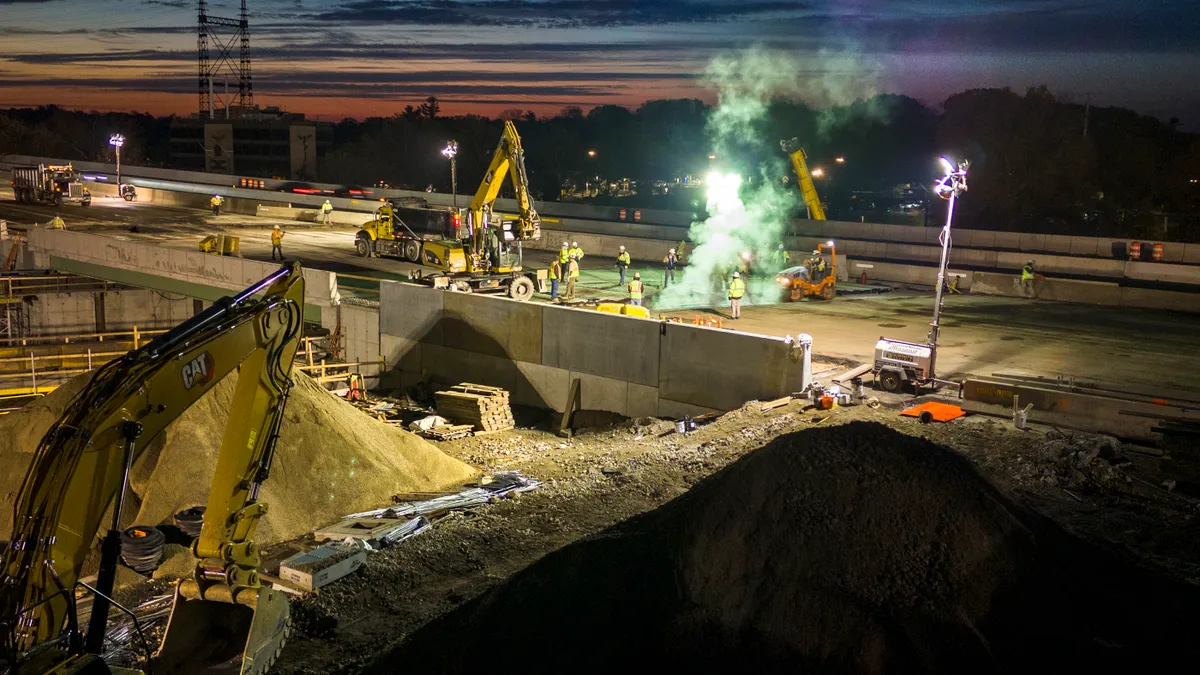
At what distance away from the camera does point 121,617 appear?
12.5 m

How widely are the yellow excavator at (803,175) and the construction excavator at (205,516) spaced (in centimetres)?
3944

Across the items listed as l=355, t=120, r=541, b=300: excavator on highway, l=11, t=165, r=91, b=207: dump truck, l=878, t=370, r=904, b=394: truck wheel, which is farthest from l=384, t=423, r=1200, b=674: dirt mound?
l=11, t=165, r=91, b=207: dump truck

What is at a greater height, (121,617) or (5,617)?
(5,617)

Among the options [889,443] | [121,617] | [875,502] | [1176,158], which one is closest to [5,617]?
[121,617]

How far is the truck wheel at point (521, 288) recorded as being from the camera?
31375 millimetres

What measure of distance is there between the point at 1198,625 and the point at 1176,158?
6146cm

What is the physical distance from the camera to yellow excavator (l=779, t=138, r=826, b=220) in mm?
46250

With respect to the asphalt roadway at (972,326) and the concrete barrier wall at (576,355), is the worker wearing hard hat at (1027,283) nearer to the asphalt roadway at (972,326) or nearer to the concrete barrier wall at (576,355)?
the asphalt roadway at (972,326)

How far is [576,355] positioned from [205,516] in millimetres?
16025

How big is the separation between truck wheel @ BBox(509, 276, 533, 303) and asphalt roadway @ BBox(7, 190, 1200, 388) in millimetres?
2897

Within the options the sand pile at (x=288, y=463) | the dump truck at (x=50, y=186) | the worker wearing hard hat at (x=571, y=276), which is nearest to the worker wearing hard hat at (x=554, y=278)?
the worker wearing hard hat at (x=571, y=276)

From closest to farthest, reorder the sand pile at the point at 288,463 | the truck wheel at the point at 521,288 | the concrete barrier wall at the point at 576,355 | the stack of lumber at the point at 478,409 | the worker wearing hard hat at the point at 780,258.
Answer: the sand pile at the point at 288,463, the concrete barrier wall at the point at 576,355, the stack of lumber at the point at 478,409, the truck wheel at the point at 521,288, the worker wearing hard hat at the point at 780,258

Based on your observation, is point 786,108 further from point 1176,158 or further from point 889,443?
point 889,443

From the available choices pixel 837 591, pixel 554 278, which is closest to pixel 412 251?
pixel 554 278
